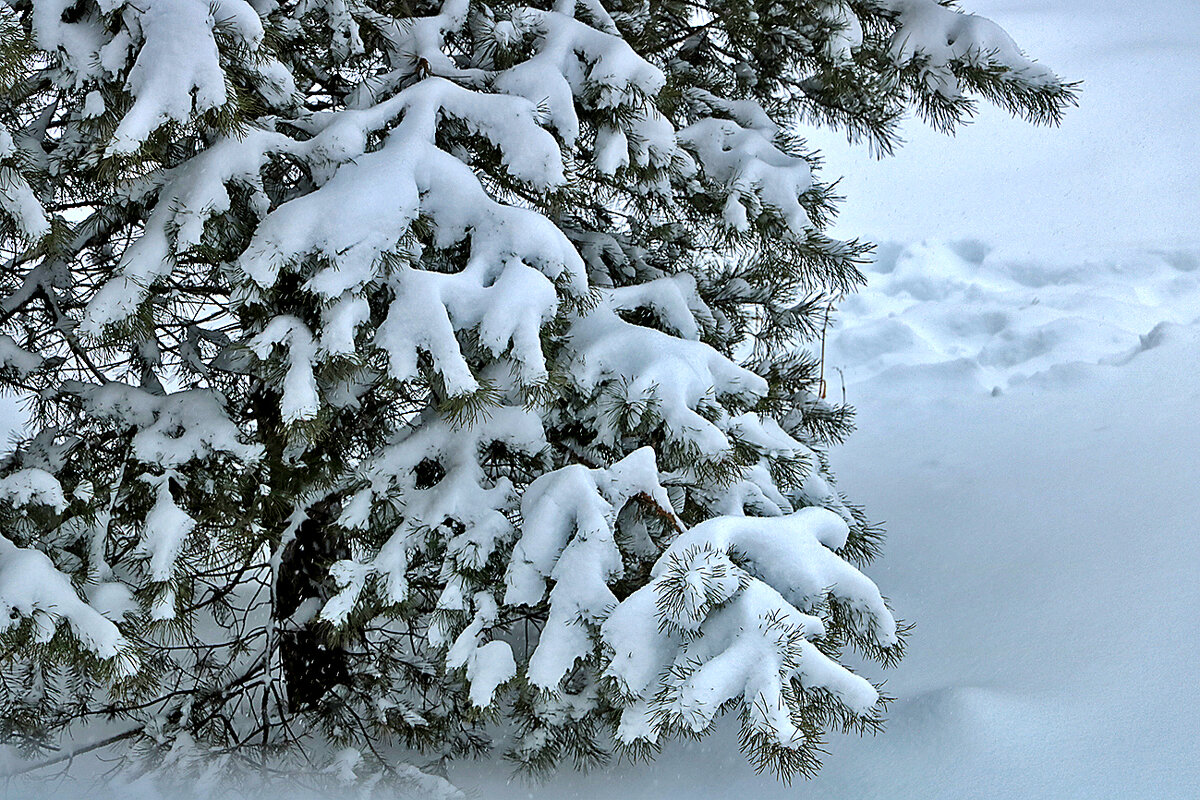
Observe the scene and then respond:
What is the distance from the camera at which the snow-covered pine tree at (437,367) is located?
2.23 meters

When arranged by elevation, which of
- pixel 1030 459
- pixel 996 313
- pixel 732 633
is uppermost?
pixel 732 633

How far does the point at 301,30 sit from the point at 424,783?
92.4 inches

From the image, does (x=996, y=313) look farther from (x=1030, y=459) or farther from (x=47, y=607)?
(x=47, y=607)

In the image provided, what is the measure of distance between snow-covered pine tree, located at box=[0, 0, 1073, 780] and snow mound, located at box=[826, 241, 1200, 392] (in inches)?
145

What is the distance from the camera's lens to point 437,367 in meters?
2.22

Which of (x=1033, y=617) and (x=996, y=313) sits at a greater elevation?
(x=1033, y=617)

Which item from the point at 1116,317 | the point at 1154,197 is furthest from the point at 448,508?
the point at 1154,197

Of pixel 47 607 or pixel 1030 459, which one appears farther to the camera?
pixel 1030 459

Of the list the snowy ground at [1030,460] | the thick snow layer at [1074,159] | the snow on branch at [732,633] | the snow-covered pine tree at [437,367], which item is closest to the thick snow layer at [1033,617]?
the snowy ground at [1030,460]

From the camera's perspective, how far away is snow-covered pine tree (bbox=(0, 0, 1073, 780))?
87.7 inches

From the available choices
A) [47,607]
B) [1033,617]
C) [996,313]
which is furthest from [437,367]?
[996,313]

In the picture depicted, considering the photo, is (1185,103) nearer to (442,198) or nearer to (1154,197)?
(1154,197)

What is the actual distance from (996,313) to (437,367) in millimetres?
6203

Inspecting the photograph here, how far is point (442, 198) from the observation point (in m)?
2.45
